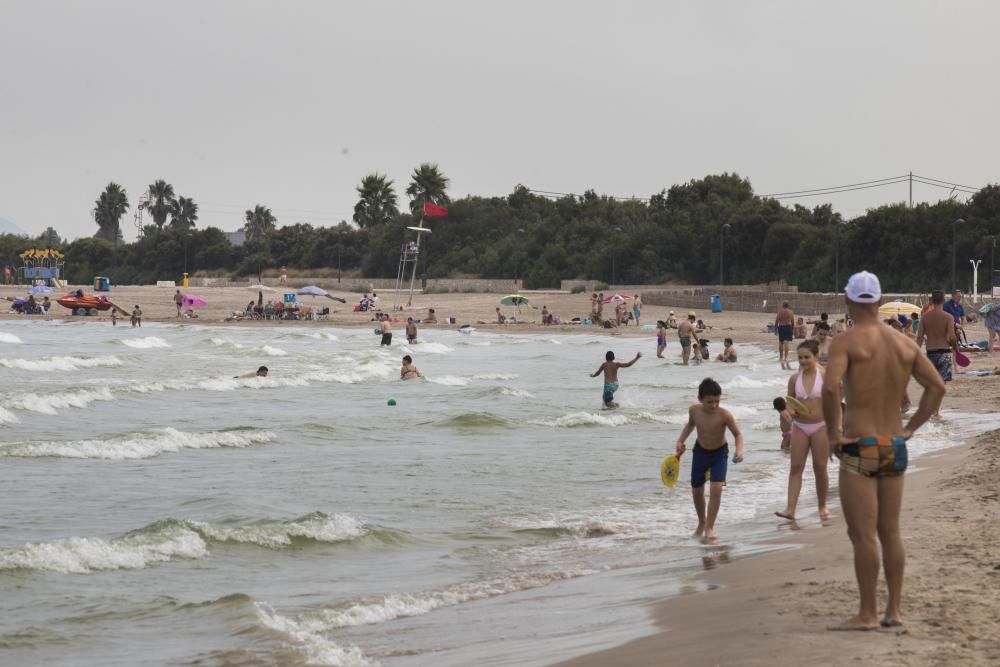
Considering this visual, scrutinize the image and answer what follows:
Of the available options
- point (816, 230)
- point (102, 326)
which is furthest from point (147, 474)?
point (816, 230)

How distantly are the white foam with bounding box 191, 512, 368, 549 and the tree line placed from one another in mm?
54567

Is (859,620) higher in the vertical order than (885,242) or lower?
lower

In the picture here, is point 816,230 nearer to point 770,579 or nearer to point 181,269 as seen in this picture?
point 181,269

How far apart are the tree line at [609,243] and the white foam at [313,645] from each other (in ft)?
188

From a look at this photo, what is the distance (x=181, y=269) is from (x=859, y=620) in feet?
353

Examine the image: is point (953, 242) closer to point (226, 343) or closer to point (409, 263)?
point (226, 343)

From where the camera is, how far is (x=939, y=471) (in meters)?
11.0

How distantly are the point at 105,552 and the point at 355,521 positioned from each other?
2.20 meters

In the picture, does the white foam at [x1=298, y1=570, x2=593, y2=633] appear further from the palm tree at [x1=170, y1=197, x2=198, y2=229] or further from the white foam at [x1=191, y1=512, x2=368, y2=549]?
the palm tree at [x1=170, y1=197, x2=198, y2=229]

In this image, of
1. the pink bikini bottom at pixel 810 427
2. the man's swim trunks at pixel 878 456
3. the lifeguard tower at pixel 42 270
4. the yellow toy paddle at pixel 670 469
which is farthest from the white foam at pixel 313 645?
the lifeguard tower at pixel 42 270

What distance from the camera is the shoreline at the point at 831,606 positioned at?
4.98 m

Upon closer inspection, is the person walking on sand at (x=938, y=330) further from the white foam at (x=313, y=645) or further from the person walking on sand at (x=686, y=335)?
the person walking on sand at (x=686, y=335)

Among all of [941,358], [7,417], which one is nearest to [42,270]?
[7,417]

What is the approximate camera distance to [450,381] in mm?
28688
